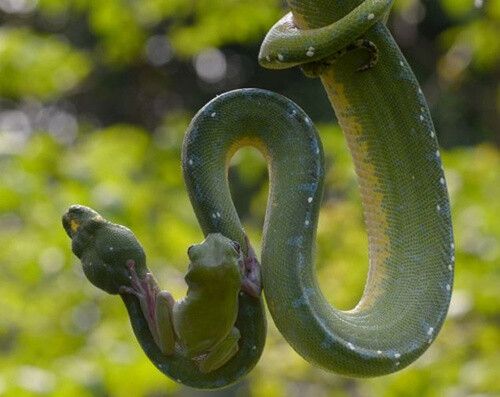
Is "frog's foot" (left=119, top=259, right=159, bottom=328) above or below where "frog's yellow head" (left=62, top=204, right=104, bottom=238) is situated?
below

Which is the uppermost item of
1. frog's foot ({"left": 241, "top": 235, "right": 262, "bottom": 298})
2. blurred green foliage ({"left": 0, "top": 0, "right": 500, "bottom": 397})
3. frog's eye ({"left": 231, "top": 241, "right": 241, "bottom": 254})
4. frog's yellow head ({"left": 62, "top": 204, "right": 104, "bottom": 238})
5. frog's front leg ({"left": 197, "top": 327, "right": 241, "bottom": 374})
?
frog's yellow head ({"left": 62, "top": 204, "right": 104, "bottom": 238})

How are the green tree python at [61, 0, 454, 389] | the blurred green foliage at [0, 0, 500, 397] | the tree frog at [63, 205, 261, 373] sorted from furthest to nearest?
the blurred green foliage at [0, 0, 500, 397], the green tree python at [61, 0, 454, 389], the tree frog at [63, 205, 261, 373]

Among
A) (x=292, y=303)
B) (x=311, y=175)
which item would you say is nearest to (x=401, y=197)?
(x=311, y=175)

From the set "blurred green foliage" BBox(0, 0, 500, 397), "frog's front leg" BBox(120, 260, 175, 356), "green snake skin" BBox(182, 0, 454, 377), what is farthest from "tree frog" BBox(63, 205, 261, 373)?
"blurred green foliage" BBox(0, 0, 500, 397)

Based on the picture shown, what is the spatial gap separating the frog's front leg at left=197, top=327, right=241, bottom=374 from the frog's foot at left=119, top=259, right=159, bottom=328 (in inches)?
4.0

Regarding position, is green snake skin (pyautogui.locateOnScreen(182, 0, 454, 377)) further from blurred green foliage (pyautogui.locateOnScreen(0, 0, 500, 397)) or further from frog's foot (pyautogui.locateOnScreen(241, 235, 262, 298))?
blurred green foliage (pyautogui.locateOnScreen(0, 0, 500, 397))

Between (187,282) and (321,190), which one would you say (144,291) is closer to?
(187,282)

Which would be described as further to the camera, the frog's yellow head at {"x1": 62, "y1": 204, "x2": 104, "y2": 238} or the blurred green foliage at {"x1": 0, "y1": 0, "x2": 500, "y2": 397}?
the blurred green foliage at {"x1": 0, "y1": 0, "x2": 500, "y2": 397}

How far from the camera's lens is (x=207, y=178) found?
1.48m

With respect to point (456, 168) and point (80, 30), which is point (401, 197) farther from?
point (80, 30)

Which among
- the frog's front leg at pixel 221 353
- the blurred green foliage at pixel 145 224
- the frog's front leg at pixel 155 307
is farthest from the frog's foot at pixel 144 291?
the blurred green foliage at pixel 145 224

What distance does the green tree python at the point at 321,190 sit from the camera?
1.39 m

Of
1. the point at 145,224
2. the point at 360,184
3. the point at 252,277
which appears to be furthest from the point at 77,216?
the point at 145,224

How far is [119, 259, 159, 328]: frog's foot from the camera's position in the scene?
1.36 meters
